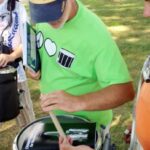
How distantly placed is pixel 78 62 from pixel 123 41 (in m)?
3.96

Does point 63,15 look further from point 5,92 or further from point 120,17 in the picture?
point 120,17

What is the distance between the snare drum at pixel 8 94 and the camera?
2.85 meters

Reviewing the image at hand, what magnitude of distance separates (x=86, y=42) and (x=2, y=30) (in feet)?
3.38

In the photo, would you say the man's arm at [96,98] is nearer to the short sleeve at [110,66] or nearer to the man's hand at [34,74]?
the short sleeve at [110,66]

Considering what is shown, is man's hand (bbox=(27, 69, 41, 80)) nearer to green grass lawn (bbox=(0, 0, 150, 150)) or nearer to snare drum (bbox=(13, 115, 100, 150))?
snare drum (bbox=(13, 115, 100, 150))

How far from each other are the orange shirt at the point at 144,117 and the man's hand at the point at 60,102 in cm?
48

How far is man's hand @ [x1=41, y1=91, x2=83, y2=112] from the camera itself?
1917 millimetres

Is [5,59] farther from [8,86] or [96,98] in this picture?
[96,98]

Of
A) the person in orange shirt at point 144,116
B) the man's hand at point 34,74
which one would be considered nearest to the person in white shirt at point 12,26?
the man's hand at point 34,74

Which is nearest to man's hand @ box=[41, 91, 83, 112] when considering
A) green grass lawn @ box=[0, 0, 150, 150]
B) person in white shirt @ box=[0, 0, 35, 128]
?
person in white shirt @ box=[0, 0, 35, 128]

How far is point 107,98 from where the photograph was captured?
6.61 ft

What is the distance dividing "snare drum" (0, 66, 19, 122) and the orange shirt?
1.47 metres

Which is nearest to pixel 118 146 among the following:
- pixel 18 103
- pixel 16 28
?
pixel 18 103

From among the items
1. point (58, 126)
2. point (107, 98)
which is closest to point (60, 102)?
point (58, 126)
